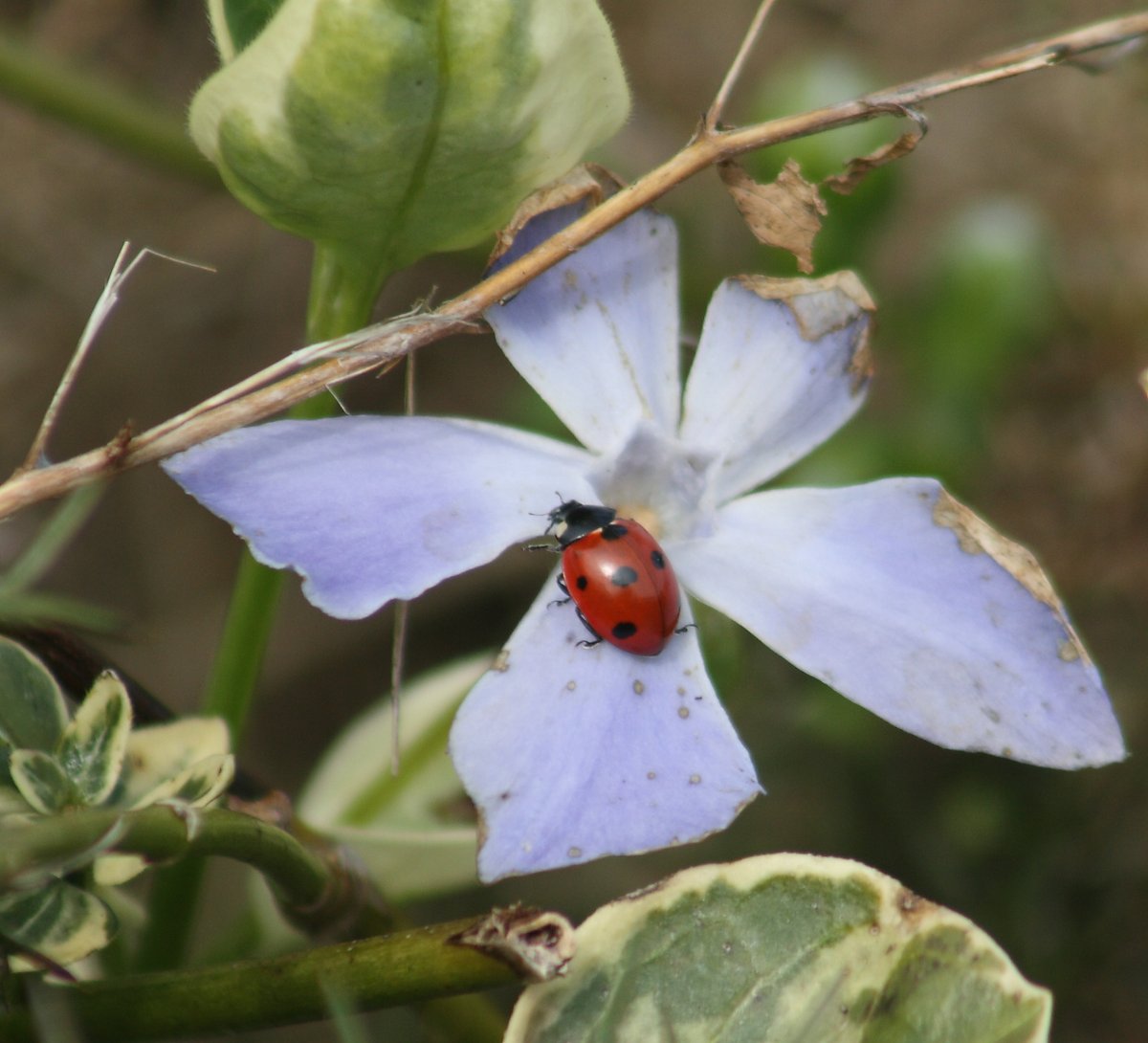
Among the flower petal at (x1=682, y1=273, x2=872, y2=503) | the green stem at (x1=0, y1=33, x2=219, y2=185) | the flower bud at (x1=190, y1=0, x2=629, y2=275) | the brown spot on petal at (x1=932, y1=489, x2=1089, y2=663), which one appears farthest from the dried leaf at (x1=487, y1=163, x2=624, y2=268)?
the green stem at (x1=0, y1=33, x2=219, y2=185)

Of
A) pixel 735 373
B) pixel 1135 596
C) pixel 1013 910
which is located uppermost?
pixel 735 373

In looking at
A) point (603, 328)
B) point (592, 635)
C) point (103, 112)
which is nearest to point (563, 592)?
point (592, 635)

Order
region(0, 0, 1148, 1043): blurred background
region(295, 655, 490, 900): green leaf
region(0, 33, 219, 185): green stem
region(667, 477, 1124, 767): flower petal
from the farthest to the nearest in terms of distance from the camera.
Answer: region(0, 0, 1148, 1043): blurred background → region(0, 33, 219, 185): green stem → region(295, 655, 490, 900): green leaf → region(667, 477, 1124, 767): flower petal

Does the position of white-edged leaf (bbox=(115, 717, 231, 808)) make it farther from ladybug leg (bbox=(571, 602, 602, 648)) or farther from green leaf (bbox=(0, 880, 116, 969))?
ladybug leg (bbox=(571, 602, 602, 648))

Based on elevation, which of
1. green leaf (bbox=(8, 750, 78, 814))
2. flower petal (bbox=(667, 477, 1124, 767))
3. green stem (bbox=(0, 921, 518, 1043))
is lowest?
green stem (bbox=(0, 921, 518, 1043))

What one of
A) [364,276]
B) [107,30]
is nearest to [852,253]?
[364,276]

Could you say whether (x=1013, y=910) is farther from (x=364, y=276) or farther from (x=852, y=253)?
(x=364, y=276)
